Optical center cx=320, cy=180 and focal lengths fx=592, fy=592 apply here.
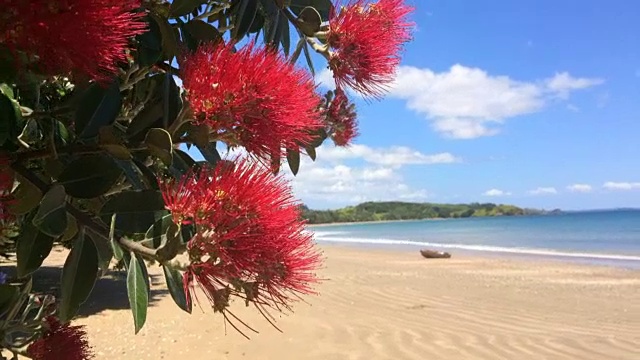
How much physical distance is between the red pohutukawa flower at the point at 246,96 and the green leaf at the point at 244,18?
394mm

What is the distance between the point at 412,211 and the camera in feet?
309

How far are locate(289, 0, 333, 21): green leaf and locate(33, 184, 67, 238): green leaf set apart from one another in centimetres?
90

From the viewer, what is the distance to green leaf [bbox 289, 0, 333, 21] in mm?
1572

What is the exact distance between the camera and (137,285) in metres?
0.91

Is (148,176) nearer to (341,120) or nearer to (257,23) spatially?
Result: (257,23)

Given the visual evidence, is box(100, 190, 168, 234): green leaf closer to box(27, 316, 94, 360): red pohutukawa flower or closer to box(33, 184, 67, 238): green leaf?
box(33, 184, 67, 238): green leaf

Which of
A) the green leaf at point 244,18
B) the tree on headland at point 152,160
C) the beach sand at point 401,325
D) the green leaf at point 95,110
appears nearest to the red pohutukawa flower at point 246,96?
the tree on headland at point 152,160

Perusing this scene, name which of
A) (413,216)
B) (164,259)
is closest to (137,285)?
(164,259)

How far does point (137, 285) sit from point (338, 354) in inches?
152

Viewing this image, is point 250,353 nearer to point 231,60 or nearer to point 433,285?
point 231,60

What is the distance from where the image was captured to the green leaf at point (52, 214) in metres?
0.88

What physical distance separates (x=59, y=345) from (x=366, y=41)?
0.99m

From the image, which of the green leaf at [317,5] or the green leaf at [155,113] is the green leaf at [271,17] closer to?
the green leaf at [317,5]

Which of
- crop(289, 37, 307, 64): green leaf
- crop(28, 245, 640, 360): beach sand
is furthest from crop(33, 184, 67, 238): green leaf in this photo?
crop(28, 245, 640, 360): beach sand
